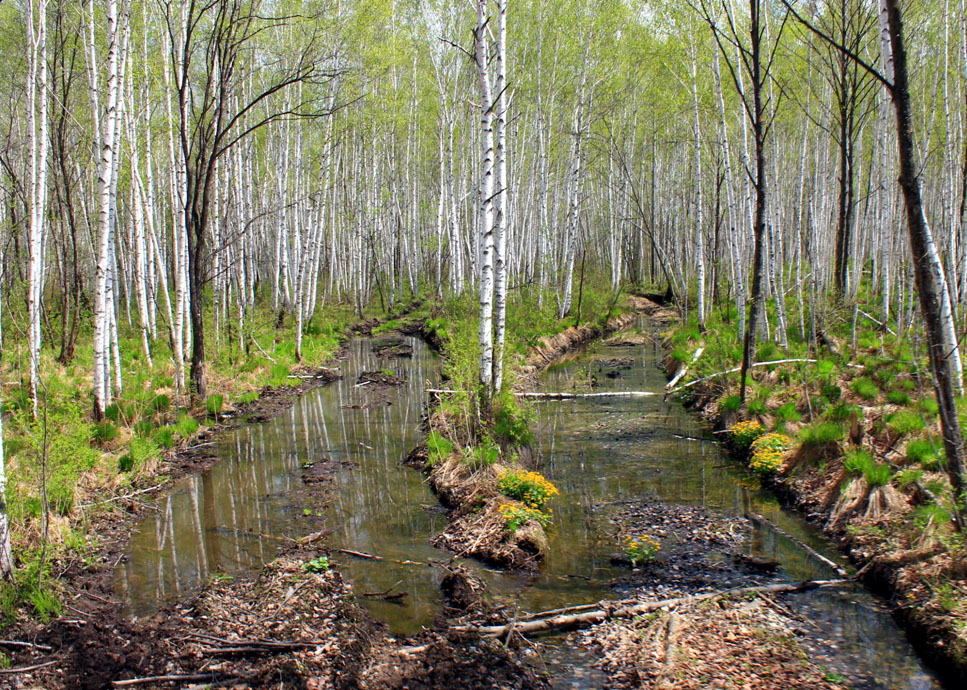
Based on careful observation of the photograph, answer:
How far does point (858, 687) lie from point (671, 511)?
Result: 9.79ft

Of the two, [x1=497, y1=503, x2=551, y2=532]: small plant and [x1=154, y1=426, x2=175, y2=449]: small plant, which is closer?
[x1=497, y1=503, x2=551, y2=532]: small plant

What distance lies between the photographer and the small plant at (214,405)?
1095cm

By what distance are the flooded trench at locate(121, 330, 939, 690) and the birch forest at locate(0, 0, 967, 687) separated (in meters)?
0.92

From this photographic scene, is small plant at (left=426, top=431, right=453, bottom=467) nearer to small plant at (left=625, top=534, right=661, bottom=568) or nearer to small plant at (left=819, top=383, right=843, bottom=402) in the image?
small plant at (left=625, top=534, right=661, bottom=568)

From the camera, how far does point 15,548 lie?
501 cm

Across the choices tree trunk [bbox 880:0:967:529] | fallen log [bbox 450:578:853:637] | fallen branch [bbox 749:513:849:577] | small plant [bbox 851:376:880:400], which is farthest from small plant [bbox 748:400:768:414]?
tree trunk [bbox 880:0:967:529]

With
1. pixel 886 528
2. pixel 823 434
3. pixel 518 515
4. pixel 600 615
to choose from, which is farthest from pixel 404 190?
pixel 600 615

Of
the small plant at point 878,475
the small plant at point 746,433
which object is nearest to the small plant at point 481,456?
the small plant at point 746,433

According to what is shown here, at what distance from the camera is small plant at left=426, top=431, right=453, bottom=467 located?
8227 millimetres

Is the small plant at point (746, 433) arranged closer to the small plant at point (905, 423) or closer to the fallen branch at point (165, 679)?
the small plant at point (905, 423)

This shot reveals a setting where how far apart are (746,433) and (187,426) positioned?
8505mm

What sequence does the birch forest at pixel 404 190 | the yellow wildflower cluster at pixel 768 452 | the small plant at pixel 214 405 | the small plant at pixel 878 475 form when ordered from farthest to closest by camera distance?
the small plant at pixel 214 405 → the birch forest at pixel 404 190 → the yellow wildflower cluster at pixel 768 452 → the small plant at pixel 878 475

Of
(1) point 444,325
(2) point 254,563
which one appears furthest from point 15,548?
(1) point 444,325

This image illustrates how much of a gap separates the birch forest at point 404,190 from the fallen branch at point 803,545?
1.05m
